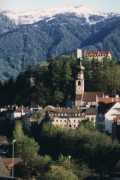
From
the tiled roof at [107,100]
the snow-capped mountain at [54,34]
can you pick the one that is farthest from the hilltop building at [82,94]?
the snow-capped mountain at [54,34]

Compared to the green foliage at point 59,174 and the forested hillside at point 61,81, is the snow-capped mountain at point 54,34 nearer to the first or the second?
the forested hillside at point 61,81

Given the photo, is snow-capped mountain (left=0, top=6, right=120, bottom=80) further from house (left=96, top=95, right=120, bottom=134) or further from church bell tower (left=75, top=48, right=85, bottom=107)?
house (left=96, top=95, right=120, bottom=134)

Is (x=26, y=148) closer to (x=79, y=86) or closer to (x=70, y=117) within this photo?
(x=70, y=117)

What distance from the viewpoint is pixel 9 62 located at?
82.0 metres

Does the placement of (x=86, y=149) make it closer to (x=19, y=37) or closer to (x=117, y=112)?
(x=117, y=112)

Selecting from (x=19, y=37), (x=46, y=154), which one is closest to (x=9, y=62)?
(x=19, y=37)

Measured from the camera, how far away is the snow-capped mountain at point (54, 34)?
3460 inches

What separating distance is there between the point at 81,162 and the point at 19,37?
67.9 meters

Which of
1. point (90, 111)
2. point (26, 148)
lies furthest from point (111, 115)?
point (26, 148)

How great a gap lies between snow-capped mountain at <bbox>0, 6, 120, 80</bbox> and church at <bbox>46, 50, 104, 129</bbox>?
38.4m

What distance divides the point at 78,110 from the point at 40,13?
78.7 metres

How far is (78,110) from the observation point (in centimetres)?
3734

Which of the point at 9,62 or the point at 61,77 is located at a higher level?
the point at 61,77

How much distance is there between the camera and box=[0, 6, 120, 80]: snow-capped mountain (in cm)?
8788
